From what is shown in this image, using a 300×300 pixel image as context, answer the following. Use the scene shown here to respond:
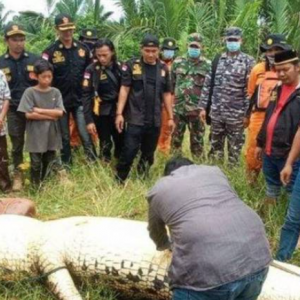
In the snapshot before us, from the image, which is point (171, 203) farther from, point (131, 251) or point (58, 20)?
point (58, 20)

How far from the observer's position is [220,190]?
2977mm

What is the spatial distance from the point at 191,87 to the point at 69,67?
151cm

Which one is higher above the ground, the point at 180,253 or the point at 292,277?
the point at 180,253

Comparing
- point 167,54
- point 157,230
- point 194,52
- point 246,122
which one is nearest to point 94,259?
point 157,230

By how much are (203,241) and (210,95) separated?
3.87 metres

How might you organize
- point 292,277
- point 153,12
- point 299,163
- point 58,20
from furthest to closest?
point 153,12 → point 58,20 → point 299,163 → point 292,277

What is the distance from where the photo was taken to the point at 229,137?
6.55 meters

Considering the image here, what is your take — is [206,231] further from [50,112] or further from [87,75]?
[87,75]

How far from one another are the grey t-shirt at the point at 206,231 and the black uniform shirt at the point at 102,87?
347 cm

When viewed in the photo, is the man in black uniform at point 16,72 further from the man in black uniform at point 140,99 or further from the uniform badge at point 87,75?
the man in black uniform at point 140,99

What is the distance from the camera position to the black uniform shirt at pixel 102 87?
6348 millimetres

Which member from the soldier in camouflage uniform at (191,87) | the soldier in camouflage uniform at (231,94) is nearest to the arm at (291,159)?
the soldier in camouflage uniform at (231,94)

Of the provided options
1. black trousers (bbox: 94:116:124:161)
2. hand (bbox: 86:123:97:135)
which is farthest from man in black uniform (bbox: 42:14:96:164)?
Answer: hand (bbox: 86:123:97:135)

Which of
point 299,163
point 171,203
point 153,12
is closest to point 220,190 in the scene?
point 171,203
